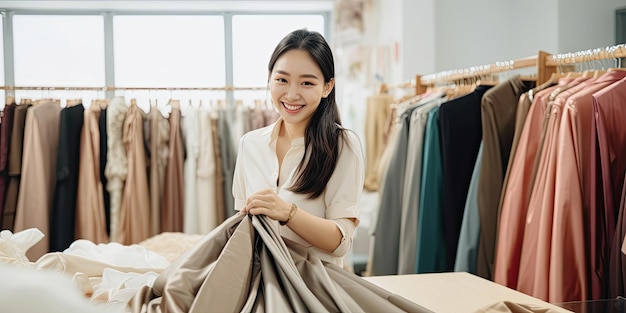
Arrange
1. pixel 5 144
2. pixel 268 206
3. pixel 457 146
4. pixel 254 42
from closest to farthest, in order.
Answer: pixel 268 206
pixel 457 146
pixel 5 144
pixel 254 42

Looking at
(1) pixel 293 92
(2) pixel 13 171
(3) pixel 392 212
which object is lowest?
(3) pixel 392 212

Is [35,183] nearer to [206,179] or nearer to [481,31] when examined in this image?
[206,179]

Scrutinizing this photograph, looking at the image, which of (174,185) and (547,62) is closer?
(547,62)

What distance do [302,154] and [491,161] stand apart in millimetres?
1274

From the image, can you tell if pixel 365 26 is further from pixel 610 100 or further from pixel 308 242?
pixel 308 242

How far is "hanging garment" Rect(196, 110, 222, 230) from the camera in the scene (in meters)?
4.65

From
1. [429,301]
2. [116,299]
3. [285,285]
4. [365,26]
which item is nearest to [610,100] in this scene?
[429,301]

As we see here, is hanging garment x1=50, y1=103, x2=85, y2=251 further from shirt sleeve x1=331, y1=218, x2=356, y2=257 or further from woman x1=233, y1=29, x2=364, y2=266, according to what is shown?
shirt sleeve x1=331, y1=218, x2=356, y2=257

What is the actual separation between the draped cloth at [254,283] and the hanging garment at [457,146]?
1628 millimetres

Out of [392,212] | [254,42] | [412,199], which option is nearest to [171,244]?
[392,212]

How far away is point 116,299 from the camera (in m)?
1.40

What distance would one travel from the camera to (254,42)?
5957 millimetres

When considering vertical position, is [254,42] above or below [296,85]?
above

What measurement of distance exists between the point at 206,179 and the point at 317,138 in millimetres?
3046
